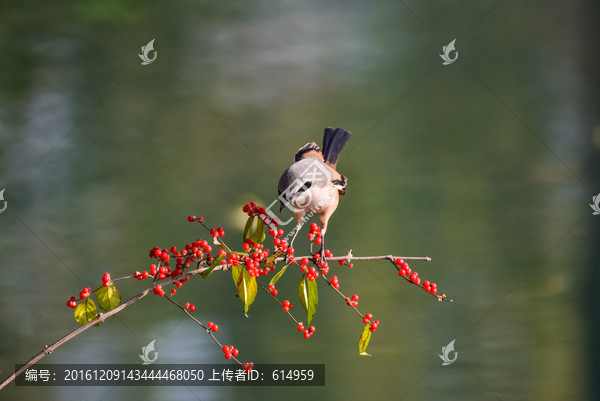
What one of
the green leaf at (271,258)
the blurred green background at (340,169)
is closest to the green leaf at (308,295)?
the green leaf at (271,258)

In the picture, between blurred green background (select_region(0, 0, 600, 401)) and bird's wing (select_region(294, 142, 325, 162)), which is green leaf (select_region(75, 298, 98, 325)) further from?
blurred green background (select_region(0, 0, 600, 401))

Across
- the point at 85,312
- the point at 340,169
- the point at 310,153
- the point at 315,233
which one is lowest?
the point at 85,312

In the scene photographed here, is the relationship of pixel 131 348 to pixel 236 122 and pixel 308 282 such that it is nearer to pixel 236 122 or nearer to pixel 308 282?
pixel 236 122

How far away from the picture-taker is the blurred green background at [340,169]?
144 cm

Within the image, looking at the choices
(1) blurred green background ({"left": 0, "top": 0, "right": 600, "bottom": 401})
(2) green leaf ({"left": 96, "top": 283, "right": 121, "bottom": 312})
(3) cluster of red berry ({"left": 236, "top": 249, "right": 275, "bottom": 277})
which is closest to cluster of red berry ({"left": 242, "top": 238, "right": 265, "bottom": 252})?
(3) cluster of red berry ({"left": 236, "top": 249, "right": 275, "bottom": 277})

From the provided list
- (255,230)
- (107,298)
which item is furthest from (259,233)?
(107,298)

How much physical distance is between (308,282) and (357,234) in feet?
2.33

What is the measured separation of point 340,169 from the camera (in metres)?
1.47

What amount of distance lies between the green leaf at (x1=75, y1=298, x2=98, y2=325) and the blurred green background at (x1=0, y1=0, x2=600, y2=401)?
702 mm

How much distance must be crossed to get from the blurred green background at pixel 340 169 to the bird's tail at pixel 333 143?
506mm

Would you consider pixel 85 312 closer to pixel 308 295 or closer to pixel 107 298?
pixel 107 298

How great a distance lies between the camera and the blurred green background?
1439 mm

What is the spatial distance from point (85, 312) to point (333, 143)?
0.49 meters

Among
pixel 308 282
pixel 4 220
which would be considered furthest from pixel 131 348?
pixel 308 282
